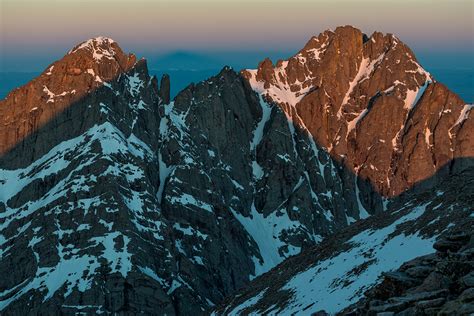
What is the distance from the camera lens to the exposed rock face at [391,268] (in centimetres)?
3129

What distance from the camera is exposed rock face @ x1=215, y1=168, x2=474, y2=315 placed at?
31.3m

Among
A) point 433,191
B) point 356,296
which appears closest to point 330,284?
point 356,296

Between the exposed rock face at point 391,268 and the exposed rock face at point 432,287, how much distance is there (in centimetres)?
4

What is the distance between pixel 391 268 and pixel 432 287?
31706mm

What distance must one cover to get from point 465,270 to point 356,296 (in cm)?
2790

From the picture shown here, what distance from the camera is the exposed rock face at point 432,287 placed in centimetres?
2878

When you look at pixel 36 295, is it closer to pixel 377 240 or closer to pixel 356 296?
pixel 377 240

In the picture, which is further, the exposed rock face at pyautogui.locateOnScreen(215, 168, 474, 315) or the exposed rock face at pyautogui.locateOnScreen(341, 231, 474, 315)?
the exposed rock face at pyautogui.locateOnScreen(215, 168, 474, 315)

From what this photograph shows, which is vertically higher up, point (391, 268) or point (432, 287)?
point (391, 268)

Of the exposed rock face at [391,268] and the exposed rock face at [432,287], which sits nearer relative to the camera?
the exposed rock face at [432,287]

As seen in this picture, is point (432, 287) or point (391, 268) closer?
point (432, 287)

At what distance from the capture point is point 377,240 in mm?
77500

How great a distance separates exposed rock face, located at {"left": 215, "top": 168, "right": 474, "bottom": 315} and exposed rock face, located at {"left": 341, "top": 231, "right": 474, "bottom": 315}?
0.04 metres

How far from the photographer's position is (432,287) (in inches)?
1244
